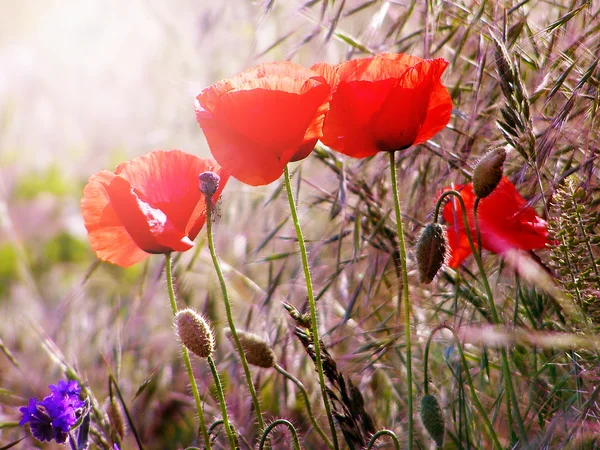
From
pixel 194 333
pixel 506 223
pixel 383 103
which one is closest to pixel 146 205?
pixel 194 333

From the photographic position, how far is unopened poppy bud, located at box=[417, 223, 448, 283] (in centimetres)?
71

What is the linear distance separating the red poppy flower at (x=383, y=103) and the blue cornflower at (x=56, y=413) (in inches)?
13.1

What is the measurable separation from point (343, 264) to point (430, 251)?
41 centimetres

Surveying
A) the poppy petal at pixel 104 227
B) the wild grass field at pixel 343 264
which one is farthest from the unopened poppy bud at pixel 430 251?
the poppy petal at pixel 104 227

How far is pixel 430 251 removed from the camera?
0.71 m

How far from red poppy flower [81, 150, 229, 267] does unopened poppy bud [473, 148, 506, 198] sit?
23 cm

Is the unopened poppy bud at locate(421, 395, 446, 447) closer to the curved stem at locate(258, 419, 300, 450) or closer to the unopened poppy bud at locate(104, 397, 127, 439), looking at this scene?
the curved stem at locate(258, 419, 300, 450)

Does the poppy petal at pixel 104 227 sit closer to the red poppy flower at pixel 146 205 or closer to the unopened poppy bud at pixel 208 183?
the red poppy flower at pixel 146 205

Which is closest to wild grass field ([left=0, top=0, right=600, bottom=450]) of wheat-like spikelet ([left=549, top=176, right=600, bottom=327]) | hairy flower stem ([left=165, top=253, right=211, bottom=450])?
wheat-like spikelet ([left=549, top=176, right=600, bottom=327])

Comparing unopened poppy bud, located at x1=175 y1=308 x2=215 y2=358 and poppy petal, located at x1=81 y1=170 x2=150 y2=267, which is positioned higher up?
poppy petal, located at x1=81 y1=170 x2=150 y2=267

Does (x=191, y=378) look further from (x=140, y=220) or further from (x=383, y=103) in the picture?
(x=383, y=103)

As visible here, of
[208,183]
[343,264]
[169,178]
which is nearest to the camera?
[208,183]

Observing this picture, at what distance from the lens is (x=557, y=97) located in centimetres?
98

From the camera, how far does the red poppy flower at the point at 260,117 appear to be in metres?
0.69
